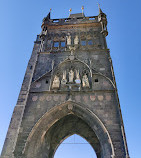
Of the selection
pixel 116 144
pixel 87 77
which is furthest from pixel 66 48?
pixel 116 144

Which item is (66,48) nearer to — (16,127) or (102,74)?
(102,74)

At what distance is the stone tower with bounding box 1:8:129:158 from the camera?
6.76 meters

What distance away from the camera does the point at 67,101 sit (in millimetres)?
7805

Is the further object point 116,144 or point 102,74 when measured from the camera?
point 102,74

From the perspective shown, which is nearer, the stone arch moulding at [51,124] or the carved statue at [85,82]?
the stone arch moulding at [51,124]

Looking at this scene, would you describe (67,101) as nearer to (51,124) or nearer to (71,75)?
(51,124)

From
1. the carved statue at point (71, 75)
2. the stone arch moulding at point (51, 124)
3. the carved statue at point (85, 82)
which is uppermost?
the carved statue at point (71, 75)

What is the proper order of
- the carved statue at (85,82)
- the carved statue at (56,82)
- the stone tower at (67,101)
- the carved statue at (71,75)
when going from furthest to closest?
1. the carved statue at (71,75)
2. the carved statue at (56,82)
3. the carved statue at (85,82)
4. the stone tower at (67,101)

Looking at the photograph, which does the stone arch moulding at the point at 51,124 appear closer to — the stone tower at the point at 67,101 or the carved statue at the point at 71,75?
the stone tower at the point at 67,101

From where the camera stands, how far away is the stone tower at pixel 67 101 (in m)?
6.76

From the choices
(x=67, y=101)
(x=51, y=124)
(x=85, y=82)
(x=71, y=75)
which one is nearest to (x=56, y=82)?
(x=71, y=75)

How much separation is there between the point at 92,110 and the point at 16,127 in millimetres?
3572

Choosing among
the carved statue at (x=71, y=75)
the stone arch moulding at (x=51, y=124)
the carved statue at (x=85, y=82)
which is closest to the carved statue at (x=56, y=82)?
the carved statue at (x=71, y=75)

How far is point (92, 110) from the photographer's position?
294 inches
